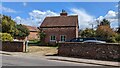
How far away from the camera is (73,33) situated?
47969 mm

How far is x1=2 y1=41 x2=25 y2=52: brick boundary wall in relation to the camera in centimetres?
2969

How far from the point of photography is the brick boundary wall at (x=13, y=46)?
29.7 meters

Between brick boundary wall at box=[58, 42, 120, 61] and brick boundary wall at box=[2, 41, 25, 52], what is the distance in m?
6.82

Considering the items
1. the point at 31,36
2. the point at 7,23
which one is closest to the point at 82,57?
the point at 7,23

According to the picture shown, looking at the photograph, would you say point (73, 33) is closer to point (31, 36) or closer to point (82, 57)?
point (82, 57)

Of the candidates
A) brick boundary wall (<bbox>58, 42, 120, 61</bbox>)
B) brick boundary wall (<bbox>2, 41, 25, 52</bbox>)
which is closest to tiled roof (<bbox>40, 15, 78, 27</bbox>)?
brick boundary wall (<bbox>2, 41, 25, 52</bbox>)

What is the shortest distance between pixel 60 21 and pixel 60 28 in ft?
6.69

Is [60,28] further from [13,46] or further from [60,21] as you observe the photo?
[13,46]

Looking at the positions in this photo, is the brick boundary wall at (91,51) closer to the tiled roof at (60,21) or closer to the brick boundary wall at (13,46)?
the brick boundary wall at (13,46)

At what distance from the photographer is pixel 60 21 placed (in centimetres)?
5044

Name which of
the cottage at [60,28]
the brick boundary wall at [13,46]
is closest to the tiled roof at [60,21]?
the cottage at [60,28]

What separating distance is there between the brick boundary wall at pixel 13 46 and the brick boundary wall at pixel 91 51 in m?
6.82

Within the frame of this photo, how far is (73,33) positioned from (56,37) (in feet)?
11.8

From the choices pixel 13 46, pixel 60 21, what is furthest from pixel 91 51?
pixel 60 21
